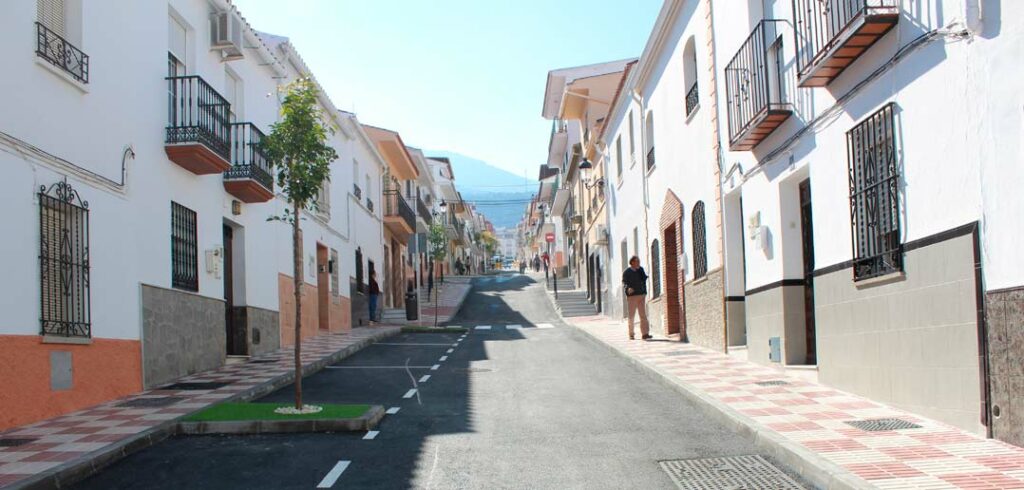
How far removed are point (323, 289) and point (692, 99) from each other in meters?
12.1

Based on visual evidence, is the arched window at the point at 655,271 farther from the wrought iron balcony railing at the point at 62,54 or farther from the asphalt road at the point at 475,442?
the wrought iron balcony railing at the point at 62,54

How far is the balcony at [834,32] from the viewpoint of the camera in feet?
23.8

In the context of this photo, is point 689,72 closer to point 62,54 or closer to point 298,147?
point 298,147

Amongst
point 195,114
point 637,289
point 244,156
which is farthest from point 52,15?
point 637,289

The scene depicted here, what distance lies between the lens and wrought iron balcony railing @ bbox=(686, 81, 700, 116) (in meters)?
14.9

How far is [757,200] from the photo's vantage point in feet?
38.4

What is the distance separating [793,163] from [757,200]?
1522 millimetres

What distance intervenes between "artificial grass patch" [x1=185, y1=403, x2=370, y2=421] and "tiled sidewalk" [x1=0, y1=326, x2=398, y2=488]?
27 cm

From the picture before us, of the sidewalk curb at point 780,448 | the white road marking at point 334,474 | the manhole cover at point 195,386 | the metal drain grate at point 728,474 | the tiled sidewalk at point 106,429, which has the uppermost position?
the manhole cover at point 195,386

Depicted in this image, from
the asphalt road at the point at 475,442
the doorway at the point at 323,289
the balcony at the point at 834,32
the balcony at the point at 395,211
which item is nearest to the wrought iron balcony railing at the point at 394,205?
the balcony at the point at 395,211

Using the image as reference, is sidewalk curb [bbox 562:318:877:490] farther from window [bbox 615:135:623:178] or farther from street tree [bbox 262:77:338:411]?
window [bbox 615:135:623:178]

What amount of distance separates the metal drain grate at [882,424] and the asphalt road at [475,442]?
0.94 m

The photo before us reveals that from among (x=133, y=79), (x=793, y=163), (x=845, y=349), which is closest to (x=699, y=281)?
(x=793, y=163)

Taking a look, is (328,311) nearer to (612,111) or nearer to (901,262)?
(612,111)
